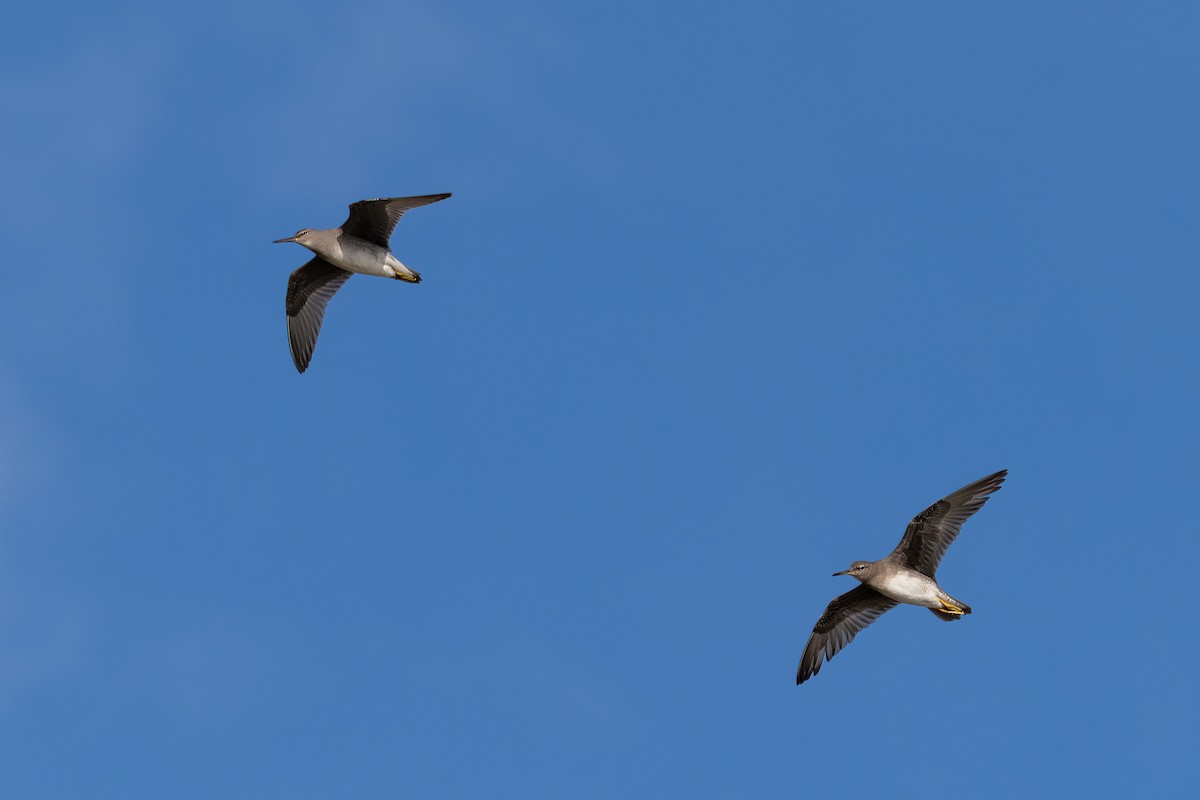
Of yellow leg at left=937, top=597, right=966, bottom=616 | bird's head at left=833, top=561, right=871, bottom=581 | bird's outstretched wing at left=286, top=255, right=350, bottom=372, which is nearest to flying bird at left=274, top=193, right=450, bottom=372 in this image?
bird's outstretched wing at left=286, top=255, right=350, bottom=372

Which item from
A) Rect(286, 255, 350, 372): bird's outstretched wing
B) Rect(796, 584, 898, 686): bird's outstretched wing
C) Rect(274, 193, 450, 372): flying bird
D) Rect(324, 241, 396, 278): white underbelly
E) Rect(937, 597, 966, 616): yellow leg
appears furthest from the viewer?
Rect(286, 255, 350, 372): bird's outstretched wing

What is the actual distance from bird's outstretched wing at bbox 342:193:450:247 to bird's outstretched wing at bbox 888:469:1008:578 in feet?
30.1

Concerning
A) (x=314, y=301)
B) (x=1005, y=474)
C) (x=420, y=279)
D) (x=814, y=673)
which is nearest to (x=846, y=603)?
(x=814, y=673)

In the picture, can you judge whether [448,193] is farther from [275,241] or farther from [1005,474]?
[1005,474]

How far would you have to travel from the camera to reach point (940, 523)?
22.7 meters

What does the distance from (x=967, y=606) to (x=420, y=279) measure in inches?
404

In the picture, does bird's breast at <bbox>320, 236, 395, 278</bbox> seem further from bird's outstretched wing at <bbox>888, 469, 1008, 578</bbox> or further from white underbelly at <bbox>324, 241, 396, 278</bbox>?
bird's outstretched wing at <bbox>888, 469, 1008, 578</bbox>

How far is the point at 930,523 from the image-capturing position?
22703 millimetres

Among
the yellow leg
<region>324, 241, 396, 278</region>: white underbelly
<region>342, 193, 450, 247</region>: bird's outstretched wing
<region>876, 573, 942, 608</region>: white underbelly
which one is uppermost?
<region>342, 193, 450, 247</region>: bird's outstretched wing

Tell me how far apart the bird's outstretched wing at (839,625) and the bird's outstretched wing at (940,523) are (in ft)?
5.86

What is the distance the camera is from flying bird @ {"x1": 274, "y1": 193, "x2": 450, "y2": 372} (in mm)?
23734

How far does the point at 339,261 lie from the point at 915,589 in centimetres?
1094

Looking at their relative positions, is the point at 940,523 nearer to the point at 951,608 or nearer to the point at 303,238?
the point at 951,608

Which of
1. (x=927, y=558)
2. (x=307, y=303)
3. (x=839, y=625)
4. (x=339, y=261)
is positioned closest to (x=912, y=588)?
(x=927, y=558)
